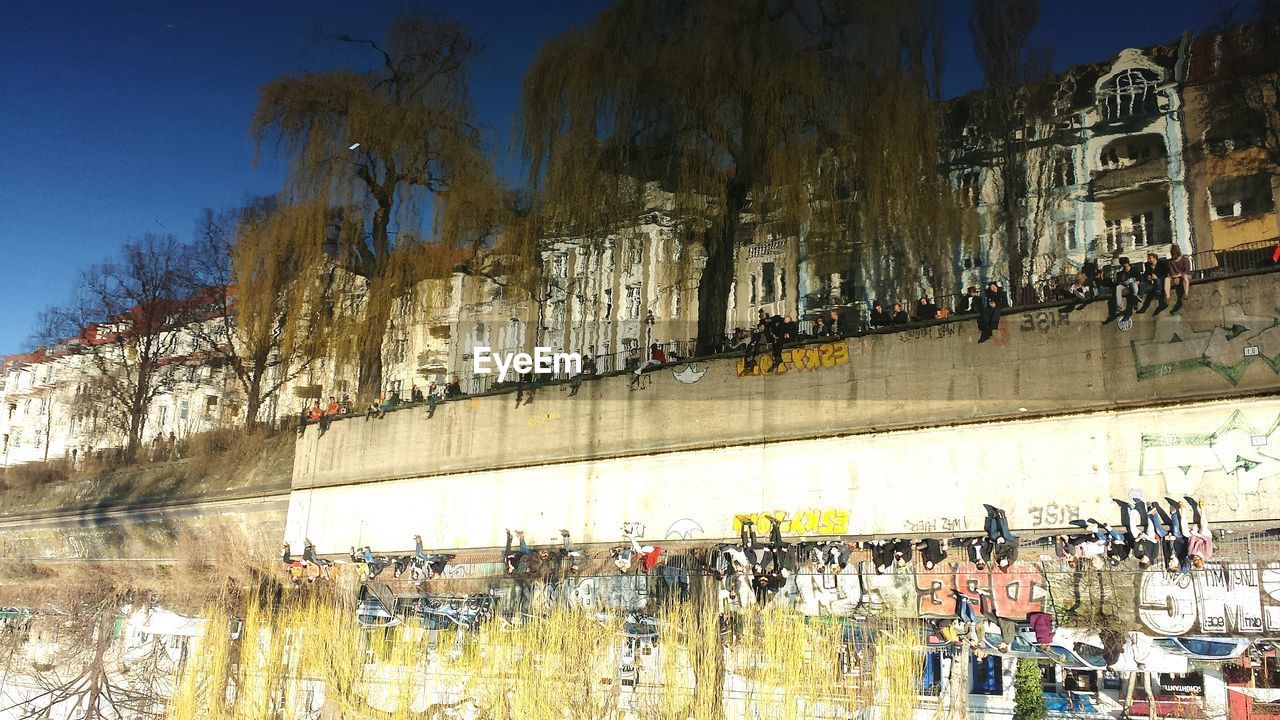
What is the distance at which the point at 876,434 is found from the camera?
22.5 metres

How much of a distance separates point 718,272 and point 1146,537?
477 inches

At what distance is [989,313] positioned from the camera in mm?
21438

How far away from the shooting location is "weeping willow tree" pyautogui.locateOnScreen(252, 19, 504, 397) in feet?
101

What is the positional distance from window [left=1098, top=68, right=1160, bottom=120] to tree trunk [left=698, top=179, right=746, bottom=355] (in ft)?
55.0

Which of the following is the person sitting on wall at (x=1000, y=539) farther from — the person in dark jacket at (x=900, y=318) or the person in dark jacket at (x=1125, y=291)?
the person in dark jacket at (x=900, y=318)

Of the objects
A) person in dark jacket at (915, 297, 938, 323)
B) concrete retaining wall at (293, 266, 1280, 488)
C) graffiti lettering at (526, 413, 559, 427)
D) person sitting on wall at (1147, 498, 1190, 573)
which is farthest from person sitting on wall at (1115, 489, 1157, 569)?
graffiti lettering at (526, 413, 559, 427)

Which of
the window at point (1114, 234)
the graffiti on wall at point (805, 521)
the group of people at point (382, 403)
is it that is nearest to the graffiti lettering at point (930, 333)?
the graffiti on wall at point (805, 521)

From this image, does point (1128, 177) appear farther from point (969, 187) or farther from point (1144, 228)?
point (969, 187)

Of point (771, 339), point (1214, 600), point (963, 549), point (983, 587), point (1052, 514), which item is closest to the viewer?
point (1214, 600)

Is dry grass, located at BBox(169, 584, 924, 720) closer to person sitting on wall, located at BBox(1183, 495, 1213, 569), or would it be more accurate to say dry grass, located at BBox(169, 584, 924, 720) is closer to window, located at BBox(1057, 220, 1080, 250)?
person sitting on wall, located at BBox(1183, 495, 1213, 569)

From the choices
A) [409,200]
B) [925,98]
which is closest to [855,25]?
[925,98]

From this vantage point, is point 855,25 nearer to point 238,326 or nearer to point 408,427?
point 408,427

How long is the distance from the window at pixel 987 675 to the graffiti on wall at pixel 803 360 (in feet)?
26.4
